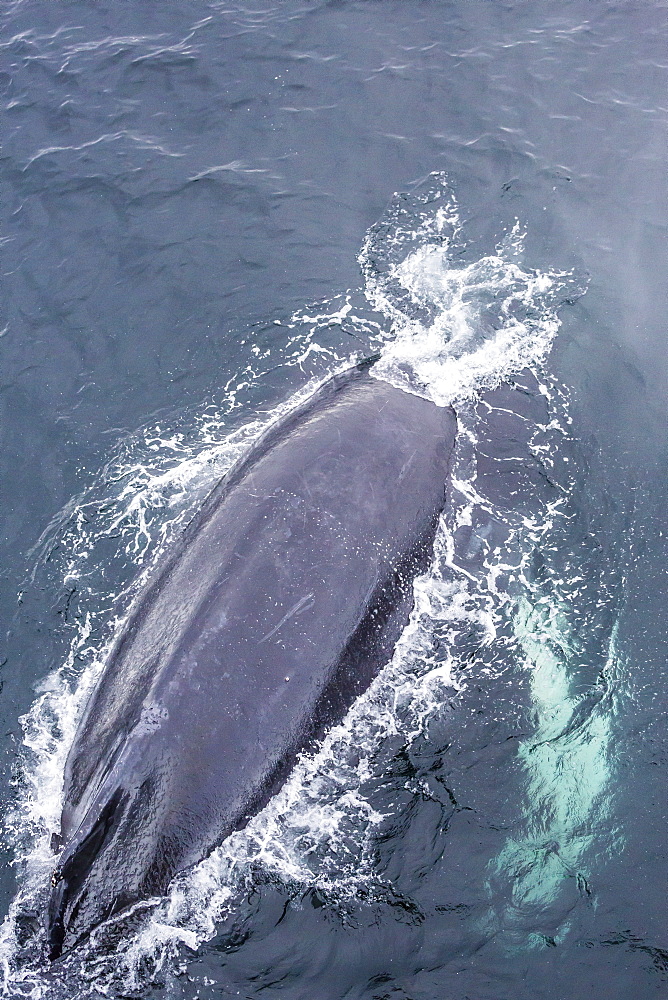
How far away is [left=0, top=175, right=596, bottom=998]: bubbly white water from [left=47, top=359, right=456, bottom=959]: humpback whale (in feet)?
1.97

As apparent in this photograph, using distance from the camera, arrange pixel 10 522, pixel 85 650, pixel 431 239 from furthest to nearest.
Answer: pixel 431 239 → pixel 10 522 → pixel 85 650

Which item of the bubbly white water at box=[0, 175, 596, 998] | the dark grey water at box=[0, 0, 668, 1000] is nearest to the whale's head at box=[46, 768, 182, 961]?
the bubbly white water at box=[0, 175, 596, 998]

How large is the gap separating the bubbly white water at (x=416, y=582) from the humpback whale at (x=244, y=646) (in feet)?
1.97

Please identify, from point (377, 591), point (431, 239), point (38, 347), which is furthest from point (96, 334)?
point (377, 591)

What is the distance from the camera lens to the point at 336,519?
11148mm

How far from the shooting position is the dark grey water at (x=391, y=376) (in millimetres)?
10523

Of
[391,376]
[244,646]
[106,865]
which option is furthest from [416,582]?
[106,865]

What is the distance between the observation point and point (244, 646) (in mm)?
10078

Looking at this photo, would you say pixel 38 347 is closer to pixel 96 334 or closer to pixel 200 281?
pixel 96 334

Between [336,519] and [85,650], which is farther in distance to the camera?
[85,650]

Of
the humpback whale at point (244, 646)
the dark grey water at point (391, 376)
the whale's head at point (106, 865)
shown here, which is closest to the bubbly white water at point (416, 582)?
the dark grey water at point (391, 376)

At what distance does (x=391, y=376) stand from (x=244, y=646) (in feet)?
22.0

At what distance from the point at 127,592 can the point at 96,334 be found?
20.9ft

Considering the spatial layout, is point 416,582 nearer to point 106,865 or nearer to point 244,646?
point 244,646
